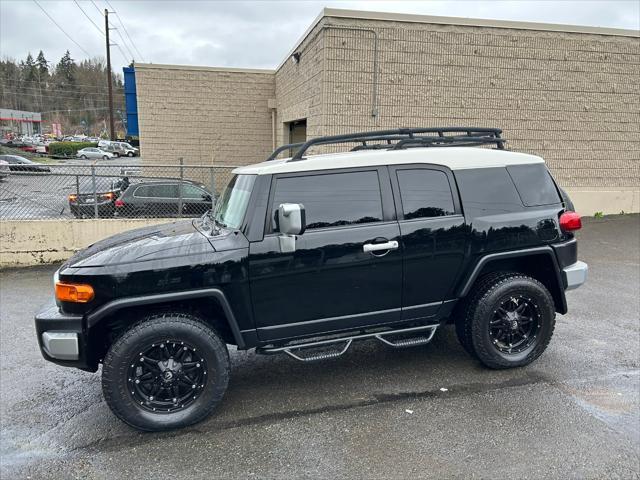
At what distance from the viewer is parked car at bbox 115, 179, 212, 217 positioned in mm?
9141

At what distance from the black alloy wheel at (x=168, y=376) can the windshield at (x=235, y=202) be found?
3.43ft

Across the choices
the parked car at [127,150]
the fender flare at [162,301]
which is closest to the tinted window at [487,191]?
the fender flare at [162,301]

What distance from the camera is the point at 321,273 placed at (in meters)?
3.51

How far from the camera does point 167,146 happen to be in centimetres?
1728

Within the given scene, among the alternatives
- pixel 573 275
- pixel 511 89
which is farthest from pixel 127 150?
pixel 573 275

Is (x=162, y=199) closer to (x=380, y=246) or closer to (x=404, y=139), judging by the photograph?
(x=404, y=139)

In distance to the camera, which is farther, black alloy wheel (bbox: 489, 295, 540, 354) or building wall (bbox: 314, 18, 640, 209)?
building wall (bbox: 314, 18, 640, 209)

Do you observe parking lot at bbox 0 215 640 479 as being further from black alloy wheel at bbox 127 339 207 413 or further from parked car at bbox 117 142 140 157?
parked car at bbox 117 142 140 157

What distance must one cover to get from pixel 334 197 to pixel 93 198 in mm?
6664

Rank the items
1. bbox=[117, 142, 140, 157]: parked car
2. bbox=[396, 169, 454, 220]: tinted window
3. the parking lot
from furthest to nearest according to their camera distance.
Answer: bbox=[117, 142, 140, 157]: parked car, bbox=[396, 169, 454, 220]: tinted window, the parking lot

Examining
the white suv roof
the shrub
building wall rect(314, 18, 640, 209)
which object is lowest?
the white suv roof

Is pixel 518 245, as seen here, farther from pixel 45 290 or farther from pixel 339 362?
pixel 45 290

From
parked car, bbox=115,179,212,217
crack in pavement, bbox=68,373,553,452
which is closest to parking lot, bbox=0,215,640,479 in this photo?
crack in pavement, bbox=68,373,553,452

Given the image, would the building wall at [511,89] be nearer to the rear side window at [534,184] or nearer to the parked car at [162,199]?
the parked car at [162,199]
